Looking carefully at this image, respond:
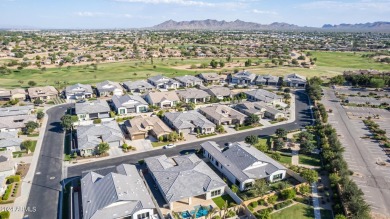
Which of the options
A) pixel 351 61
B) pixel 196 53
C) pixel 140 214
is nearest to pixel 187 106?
pixel 140 214

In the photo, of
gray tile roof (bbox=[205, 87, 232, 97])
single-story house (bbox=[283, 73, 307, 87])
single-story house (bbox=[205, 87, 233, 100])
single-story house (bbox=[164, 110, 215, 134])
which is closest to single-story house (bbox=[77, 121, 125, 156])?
single-story house (bbox=[164, 110, 215, 134])

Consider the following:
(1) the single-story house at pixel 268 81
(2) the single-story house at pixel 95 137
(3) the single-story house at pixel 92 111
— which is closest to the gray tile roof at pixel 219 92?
(1) the single-story house at pixel 268 81

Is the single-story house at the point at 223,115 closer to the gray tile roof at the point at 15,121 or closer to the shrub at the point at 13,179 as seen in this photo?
the shrub at the point at 13,179

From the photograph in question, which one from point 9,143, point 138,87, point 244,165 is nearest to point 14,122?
point 9,143

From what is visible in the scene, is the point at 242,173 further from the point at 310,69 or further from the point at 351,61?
the point at 351,61

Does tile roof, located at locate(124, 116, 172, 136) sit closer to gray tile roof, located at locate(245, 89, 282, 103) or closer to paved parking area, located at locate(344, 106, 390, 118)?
gray tile roof, located at locate(245, 89, 282, 103)

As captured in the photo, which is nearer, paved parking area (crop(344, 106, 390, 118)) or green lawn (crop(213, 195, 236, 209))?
green lawn (crop(213, 195, 236, 209))

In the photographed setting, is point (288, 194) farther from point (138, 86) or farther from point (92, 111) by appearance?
point (138, 86)
